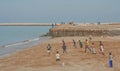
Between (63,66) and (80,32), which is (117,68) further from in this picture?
(80,32)

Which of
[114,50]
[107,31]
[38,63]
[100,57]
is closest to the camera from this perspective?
[38,63]

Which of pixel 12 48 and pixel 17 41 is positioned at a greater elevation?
pixel 12 48

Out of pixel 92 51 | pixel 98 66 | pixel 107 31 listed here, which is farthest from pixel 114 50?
pixel 107 31

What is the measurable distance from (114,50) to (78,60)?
6746 mm

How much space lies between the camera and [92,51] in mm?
31734

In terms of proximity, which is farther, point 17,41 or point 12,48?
point 17,41

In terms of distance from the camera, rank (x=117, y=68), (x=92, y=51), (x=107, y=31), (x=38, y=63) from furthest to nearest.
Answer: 1. (x=107, y=31)
2. (x=92, y=51)
3. (x=38, y=63)
4. (x=117, y=68)

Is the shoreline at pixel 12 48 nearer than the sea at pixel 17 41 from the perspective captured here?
Yes

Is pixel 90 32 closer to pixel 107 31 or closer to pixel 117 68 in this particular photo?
pixel 107 31

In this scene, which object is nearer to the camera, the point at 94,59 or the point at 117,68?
the point at 117,68

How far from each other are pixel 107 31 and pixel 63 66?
3132 cm

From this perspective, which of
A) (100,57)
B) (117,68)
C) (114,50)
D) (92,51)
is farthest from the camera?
(114,50)

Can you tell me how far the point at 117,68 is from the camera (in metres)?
24.5

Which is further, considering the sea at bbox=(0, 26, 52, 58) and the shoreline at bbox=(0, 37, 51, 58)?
the sea at bbox=(0, 26, 52, 58)
